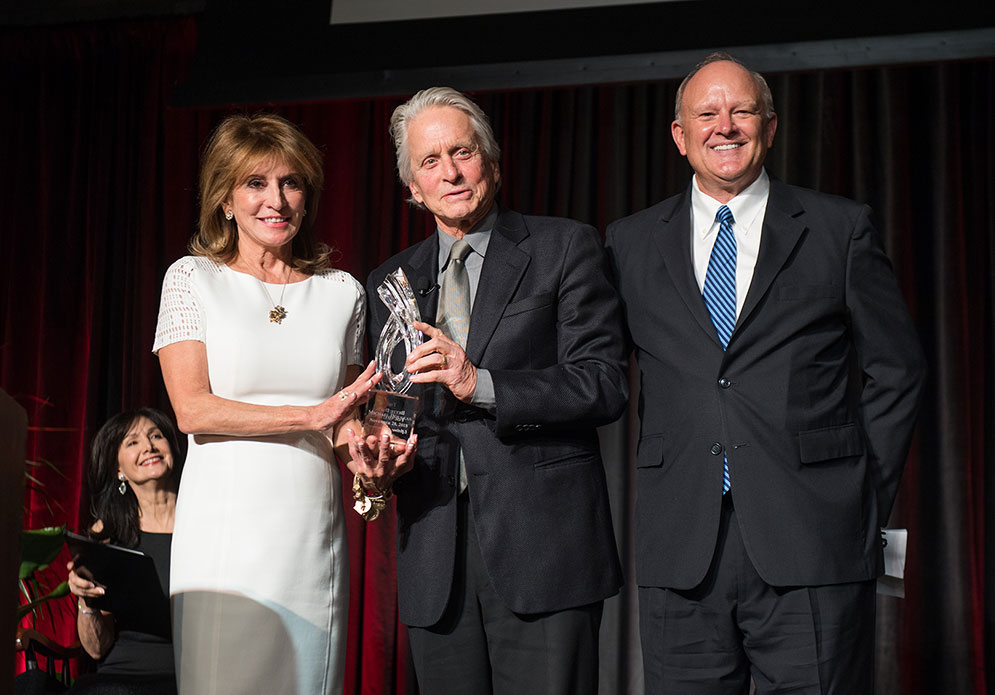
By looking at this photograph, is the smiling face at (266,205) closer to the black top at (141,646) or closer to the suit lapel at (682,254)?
the suit lapel at (682,254)

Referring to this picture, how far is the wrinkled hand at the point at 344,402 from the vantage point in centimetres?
197

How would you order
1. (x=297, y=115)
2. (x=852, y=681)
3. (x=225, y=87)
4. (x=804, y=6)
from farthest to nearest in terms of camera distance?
(x=297, y=115)
(x=225, y=87)
(x=804, y=6)
(x=852, y=681)

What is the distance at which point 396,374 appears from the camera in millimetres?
1940

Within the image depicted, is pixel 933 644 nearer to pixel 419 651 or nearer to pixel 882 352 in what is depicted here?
pixel 882 352

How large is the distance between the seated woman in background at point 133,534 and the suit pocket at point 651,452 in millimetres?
1586

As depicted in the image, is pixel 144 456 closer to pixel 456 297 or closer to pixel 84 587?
pixel 84 587

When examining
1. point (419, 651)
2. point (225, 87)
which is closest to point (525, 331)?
point (419, 651)

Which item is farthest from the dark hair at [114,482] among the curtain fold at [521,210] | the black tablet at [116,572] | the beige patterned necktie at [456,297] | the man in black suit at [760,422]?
the man in black suit at [760,422]

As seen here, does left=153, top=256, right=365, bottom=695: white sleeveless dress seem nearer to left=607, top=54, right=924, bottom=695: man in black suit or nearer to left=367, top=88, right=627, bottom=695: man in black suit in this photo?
left=367, top=88, right=627, bottom=695: man in black suit

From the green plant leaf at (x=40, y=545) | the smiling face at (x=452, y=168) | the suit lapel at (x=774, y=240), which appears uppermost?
the smiling face at (x=452, y=168)

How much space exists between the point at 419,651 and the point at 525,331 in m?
0.63

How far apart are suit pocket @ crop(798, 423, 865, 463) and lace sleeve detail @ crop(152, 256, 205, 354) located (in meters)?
1.18

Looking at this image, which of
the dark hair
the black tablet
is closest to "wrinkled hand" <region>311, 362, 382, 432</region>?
the black tablet

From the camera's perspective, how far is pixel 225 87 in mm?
3990
